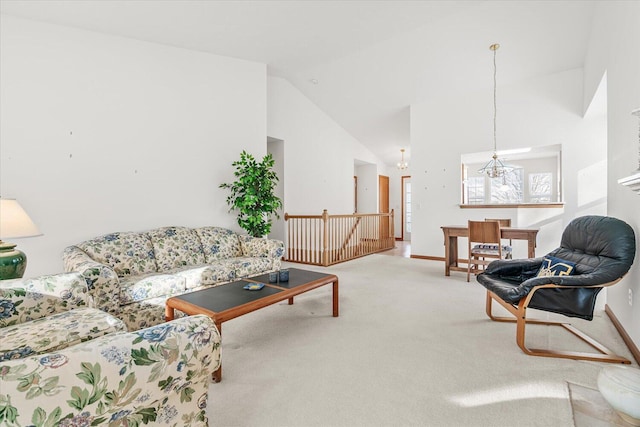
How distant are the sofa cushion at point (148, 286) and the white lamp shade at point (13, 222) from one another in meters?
0.80

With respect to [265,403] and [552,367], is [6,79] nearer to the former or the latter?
[265,403]

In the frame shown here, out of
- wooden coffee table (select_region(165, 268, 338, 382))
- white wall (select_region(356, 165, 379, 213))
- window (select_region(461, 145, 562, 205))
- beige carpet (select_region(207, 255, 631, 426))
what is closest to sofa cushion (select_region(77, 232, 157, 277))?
wooden coffee table (select_region(165, 268, 338, 382))

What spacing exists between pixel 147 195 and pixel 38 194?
3.29 feet

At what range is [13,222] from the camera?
7.43 ft

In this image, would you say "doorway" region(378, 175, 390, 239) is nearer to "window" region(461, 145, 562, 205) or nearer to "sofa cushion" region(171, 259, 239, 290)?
"window" region(461, 145, 562, 205)

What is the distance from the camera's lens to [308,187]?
7.02 metres

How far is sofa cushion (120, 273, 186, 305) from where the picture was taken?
275 cm

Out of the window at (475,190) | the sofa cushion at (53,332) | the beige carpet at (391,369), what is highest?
the window at (475,190)

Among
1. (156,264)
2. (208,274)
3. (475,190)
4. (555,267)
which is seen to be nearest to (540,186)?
(475,190)

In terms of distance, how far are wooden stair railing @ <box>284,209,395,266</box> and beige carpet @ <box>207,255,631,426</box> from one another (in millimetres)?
2473

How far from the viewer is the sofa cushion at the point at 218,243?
394cm

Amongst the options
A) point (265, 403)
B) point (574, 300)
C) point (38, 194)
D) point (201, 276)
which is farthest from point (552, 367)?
point (38, 194)

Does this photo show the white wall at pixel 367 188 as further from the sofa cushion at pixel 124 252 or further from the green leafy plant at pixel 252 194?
the sofa cushion at pixel 124 252

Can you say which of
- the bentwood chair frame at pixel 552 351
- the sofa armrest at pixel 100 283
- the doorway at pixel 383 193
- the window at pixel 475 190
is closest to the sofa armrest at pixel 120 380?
the sofa armrest at pixel 100 283
